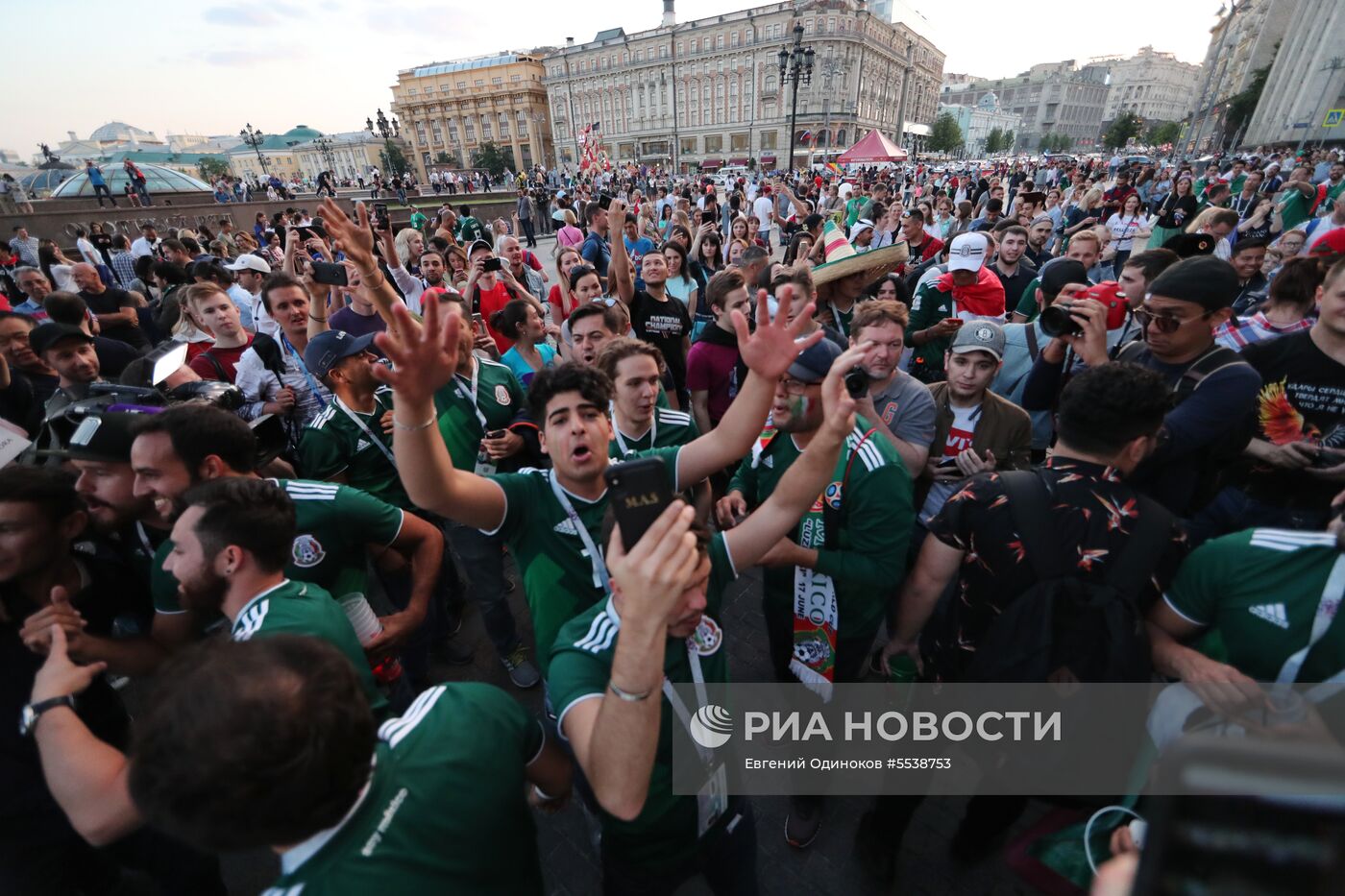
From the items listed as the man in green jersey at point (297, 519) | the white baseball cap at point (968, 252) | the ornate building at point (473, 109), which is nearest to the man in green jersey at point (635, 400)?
the man in green jersey at point (297, 519)

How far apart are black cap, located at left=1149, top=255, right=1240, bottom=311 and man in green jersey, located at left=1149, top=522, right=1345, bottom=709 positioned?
1393 mm

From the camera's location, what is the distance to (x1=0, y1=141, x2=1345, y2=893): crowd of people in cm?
115

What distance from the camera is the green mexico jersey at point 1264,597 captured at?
1557mm

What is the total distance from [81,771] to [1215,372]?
14.4 feet

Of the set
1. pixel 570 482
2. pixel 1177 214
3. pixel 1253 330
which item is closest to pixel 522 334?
pixel 570 482

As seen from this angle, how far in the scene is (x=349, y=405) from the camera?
3.27 m

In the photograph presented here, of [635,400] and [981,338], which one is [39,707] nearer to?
[635,400]

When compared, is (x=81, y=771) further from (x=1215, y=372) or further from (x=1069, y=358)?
(x=1069, y=358)

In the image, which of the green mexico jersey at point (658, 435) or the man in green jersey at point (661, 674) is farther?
the green mexico jersey at point (658, 435)

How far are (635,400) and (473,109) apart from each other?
106476 mm

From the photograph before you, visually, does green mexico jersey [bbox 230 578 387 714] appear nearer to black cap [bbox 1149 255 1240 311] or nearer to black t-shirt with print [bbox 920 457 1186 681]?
black t-shirt with print [bbox 920 457 1186 681]

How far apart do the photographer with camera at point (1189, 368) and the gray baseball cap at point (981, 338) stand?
0.33 m

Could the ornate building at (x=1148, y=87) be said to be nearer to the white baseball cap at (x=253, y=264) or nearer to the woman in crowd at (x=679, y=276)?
the woman in crowd at (x=679, y=276)

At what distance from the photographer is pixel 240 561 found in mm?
1823
